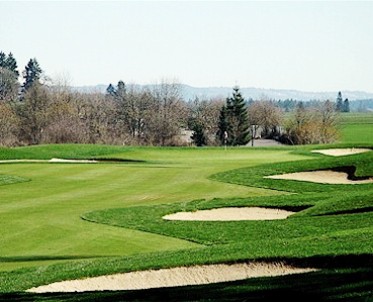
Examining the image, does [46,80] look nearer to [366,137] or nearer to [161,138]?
[161,138]

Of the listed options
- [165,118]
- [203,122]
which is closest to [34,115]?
[165,118]

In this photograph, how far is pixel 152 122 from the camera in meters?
99.9

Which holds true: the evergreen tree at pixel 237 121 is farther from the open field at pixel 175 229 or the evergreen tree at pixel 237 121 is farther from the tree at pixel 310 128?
the open field at pixel 175 229

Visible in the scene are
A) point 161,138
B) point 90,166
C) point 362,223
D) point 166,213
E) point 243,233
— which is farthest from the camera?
point 161,138

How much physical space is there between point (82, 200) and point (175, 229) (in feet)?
22.1

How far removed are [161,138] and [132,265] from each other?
276 ft

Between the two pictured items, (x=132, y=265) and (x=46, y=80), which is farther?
(x=46, y=80)

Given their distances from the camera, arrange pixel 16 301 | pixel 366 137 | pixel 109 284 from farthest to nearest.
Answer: pixel 366 137
pixel 109 284
pixel 16 301

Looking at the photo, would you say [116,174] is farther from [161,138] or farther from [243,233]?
[161,138]

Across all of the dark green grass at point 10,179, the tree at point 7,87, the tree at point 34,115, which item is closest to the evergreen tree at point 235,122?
the tree at point 34,115

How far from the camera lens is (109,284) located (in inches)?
503

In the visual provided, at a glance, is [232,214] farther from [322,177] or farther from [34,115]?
[34,115]

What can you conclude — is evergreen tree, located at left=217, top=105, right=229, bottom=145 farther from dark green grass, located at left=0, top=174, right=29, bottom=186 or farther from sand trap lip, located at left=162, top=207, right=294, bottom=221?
sand trap lip, located at left=162, top=207, right=294, bottom=221

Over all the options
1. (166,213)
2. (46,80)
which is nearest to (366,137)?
(46,80)
